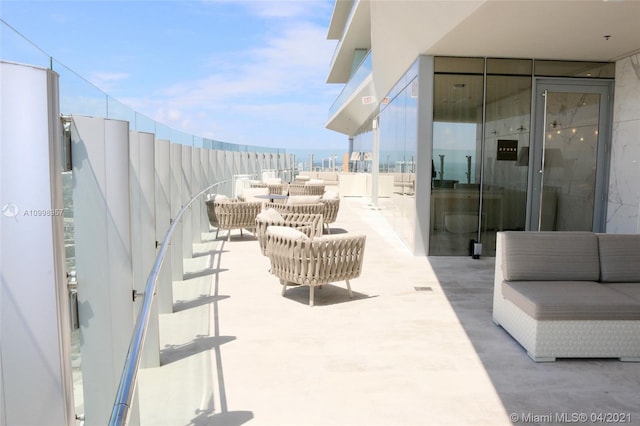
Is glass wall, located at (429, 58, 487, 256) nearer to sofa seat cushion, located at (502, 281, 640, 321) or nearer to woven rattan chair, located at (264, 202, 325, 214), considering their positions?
woven rattan chair, located at (264, 202, 325, 214)

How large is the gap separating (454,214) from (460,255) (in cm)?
69

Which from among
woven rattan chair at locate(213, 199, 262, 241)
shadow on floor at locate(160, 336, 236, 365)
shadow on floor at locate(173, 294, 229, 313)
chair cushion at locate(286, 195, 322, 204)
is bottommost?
shadow on floor at locate(160, 336, 236, 365)

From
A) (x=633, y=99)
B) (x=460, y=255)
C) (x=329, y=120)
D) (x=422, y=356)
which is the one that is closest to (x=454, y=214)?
(x=460, y=255)

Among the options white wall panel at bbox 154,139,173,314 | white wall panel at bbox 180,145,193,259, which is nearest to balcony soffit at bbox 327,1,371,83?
white wall panel at bbox 180,145,193,259

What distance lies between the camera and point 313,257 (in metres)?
5.75

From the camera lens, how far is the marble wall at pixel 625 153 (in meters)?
7.89

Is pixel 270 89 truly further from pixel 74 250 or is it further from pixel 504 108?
pixel 74 250

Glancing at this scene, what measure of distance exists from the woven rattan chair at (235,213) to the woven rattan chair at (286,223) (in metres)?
2.42

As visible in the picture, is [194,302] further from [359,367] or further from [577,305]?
[577,305]

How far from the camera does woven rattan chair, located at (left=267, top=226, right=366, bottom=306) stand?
5.77 metres

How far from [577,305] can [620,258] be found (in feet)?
3.42

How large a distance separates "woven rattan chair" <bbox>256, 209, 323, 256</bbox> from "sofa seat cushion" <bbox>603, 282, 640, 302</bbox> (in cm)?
365

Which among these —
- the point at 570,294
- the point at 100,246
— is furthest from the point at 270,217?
the point at 100,246

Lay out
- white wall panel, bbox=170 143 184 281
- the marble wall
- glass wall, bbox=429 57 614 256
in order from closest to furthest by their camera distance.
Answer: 1. white wall panel, bbox=170 143 184 281
2. the marble wall
3. glass wall, bbox=429 57 614 256
